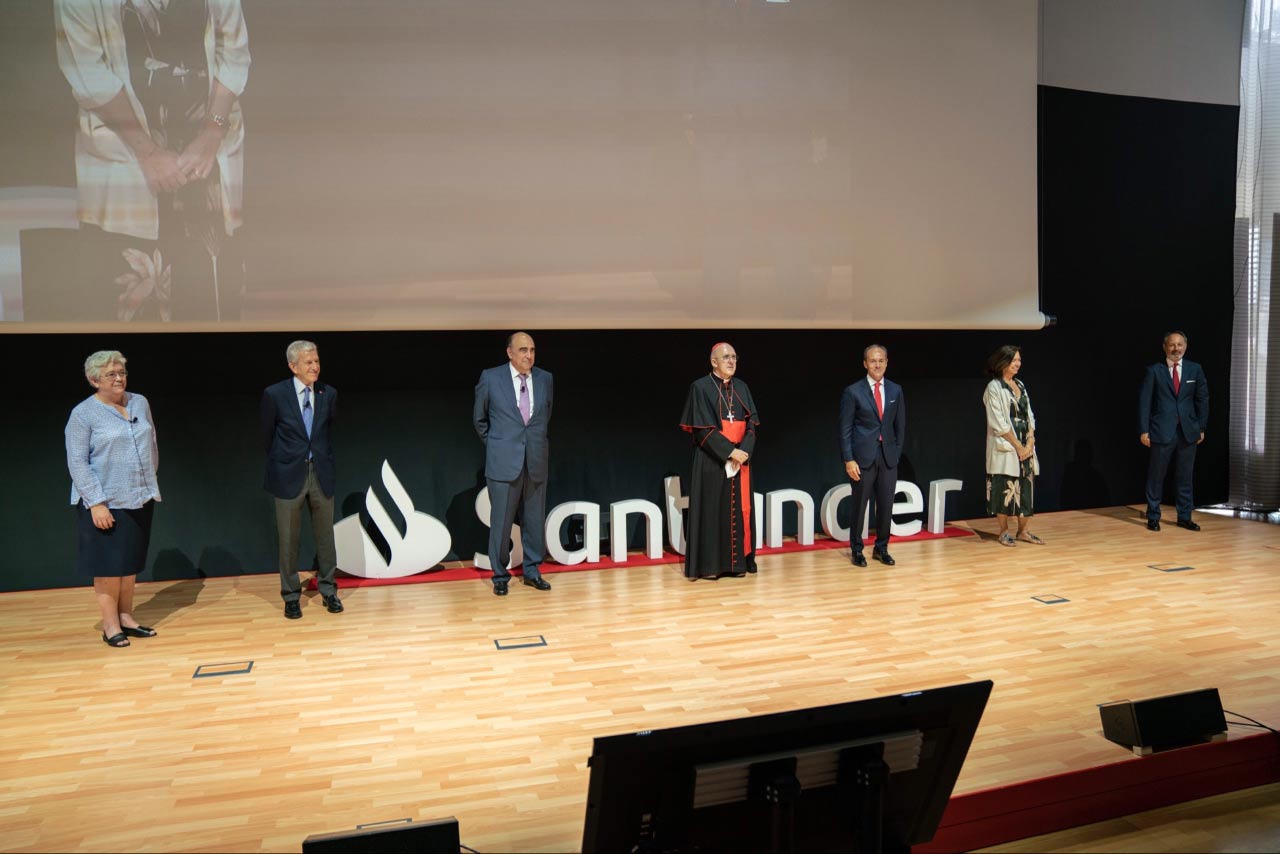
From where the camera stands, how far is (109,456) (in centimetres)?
465

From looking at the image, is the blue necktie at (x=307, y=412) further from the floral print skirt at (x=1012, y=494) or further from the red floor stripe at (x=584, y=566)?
the floral print skirt at (x=1012, y=494)

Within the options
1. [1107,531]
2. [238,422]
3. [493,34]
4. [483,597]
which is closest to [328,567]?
[483,597]

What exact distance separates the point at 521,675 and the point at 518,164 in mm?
3215

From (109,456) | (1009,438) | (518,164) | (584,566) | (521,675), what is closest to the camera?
(521,675)

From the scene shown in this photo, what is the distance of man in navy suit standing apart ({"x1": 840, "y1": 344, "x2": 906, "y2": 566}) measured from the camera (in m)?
6.26

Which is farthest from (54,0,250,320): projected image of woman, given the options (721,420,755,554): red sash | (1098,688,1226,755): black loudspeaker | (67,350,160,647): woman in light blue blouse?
(1098,688,1226,755): black loudspeaker

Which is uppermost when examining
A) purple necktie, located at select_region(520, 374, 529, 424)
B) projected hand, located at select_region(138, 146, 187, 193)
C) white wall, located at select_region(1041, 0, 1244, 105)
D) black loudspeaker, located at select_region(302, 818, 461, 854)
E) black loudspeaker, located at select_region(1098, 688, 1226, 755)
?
white wall, located at select_region(1041, 0, 1244, 105)

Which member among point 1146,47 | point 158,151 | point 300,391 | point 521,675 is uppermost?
point 1146,47

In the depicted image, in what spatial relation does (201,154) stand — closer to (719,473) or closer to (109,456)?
(109,456)

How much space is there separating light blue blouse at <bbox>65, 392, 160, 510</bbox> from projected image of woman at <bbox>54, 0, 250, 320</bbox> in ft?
3.28

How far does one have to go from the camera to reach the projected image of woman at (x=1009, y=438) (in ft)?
22.1

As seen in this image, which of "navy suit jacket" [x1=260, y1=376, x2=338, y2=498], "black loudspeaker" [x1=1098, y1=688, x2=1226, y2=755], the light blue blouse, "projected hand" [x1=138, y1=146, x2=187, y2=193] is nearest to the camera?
"black loudspeaker" [x1=1098, y1=688, x2=1226, y2=755]

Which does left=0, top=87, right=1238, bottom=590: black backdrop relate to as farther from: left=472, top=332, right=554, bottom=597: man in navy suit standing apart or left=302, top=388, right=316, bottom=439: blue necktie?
left=302, top=388, right=316, bottom=439: blue necktie

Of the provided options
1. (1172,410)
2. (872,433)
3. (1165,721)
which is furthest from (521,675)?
(1172,410)
